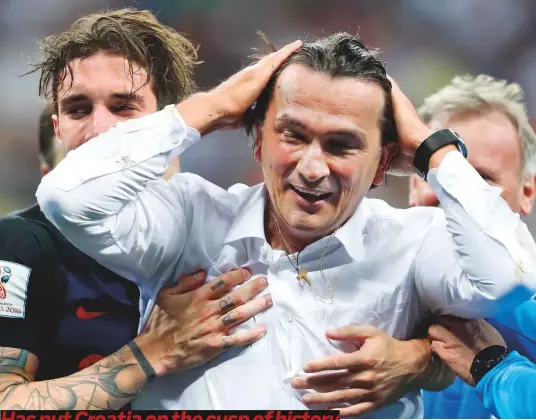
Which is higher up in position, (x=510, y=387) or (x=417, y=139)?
(x=417, y=139)

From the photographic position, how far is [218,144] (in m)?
1.92

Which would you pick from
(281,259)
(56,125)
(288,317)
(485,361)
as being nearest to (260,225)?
(281,259)

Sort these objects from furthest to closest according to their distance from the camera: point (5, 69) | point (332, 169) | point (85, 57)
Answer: point (5, 69) < point (85, 57) < point (332, 169)

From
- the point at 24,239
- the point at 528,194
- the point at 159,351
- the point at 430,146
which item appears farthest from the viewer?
the point at 528,194

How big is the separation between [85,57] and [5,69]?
0.31 m

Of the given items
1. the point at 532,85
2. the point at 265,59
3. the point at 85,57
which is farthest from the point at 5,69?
the point at 532,85

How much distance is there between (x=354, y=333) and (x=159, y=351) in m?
0.37

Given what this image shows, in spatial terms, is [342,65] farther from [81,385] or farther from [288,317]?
[81,385]

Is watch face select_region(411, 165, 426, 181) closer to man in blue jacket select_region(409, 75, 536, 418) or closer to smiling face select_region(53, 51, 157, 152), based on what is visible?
man in blue jacket select_region(409, 75, 536, 418)

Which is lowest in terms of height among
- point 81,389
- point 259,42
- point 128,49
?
point 81,389

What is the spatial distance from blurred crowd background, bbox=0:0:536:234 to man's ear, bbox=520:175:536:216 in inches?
1.8

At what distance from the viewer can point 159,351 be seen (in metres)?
1.44

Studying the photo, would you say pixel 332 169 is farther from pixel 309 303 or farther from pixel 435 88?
pixel 435 88

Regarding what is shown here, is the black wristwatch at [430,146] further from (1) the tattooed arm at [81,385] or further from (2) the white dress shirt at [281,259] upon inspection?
(1) the tattooed arm at [81,385]
